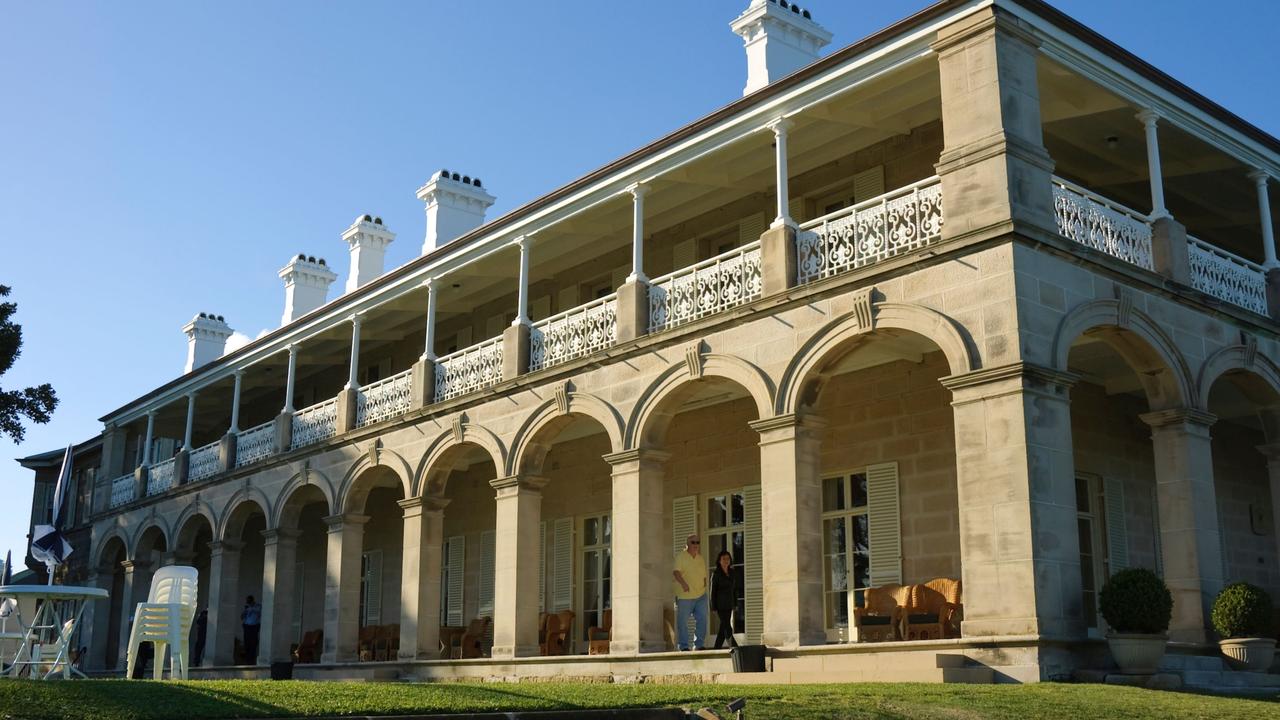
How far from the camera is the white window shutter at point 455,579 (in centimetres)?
2444

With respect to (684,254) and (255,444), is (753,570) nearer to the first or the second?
(684,254)

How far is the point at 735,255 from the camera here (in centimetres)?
1589

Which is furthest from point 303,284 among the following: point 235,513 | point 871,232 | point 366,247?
point 871,232

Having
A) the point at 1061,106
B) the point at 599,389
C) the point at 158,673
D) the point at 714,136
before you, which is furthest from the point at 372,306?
the point at 1061,106

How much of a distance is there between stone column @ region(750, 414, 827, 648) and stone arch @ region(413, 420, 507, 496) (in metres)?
6.37

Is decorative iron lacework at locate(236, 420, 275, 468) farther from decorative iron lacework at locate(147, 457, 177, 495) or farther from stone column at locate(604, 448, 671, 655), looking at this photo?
stone column at locate(604, 448, 671, 655)

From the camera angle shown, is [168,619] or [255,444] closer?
[168,619]

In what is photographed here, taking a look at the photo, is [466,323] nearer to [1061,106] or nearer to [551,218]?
[551,218]

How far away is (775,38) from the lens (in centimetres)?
1908

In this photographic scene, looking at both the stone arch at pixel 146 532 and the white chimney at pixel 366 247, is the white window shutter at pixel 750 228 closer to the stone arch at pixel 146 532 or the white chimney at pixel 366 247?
the white chimney at pixel 366 247

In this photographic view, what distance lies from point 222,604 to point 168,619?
1327 cm

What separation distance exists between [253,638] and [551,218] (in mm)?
11029

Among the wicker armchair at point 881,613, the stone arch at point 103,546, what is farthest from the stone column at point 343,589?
the stone arch at point 103,546

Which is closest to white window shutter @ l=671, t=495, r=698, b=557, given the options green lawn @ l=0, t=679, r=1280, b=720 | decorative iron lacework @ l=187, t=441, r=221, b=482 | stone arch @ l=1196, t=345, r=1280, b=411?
stone arch @ l=1196, t=345, r=1280, b=411
